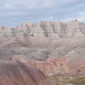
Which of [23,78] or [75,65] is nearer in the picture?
[23,78]

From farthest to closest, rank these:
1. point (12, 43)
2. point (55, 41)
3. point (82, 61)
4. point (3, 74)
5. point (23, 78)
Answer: point (55, 41) < point (12, 43) < point (82, 61) < point (23, 78) < point (3, 74)

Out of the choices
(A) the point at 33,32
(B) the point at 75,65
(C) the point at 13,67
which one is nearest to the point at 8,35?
(A) the point at 33,32

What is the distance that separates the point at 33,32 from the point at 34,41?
108 feet

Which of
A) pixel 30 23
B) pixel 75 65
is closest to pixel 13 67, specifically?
pixel 75 65

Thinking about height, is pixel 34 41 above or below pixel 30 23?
below

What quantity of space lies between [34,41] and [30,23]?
159 feet

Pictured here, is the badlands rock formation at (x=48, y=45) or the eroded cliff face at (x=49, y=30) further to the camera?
the eroded cliff face at (x=49, y=30)

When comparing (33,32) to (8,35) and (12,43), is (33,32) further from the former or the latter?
(12,43)

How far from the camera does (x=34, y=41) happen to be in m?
142

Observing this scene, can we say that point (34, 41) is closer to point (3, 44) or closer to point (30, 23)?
point (3, 44)

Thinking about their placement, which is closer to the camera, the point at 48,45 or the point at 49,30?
the point at 48,45

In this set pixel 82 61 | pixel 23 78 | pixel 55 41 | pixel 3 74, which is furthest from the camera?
pixel 55 41

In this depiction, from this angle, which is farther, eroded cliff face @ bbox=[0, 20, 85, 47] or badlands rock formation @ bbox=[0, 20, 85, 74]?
eroded cliff face @ bbox=[0, 20, 85, 47]

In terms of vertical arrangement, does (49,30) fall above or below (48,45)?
above
